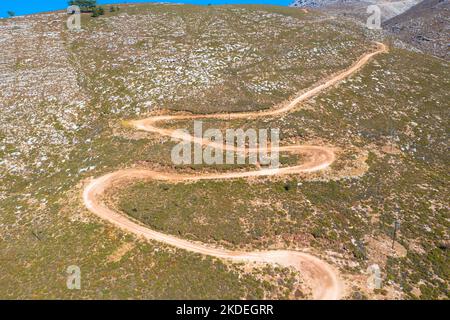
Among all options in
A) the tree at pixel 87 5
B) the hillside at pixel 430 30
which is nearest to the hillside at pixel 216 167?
the tree at pixel 87 5

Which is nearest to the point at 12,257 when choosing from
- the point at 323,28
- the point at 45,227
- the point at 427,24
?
the point at 45,227

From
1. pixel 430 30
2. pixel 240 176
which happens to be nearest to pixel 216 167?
pixel 240 176

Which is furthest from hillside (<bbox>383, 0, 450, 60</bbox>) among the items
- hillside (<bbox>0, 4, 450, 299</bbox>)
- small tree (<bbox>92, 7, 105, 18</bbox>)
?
small tree (<bbox>92, 7, 105, 18</bbox>)

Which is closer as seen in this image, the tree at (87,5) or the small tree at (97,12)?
the small tree at (97,12)

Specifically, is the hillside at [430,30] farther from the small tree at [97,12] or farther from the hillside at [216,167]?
the small tree at [97,12]

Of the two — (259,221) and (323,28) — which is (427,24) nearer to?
(323,28)

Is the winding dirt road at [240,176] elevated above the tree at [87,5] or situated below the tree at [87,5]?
below

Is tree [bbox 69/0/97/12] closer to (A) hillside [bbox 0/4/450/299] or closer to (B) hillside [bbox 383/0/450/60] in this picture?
(A) hillside [bbox 0/4/450/299]
